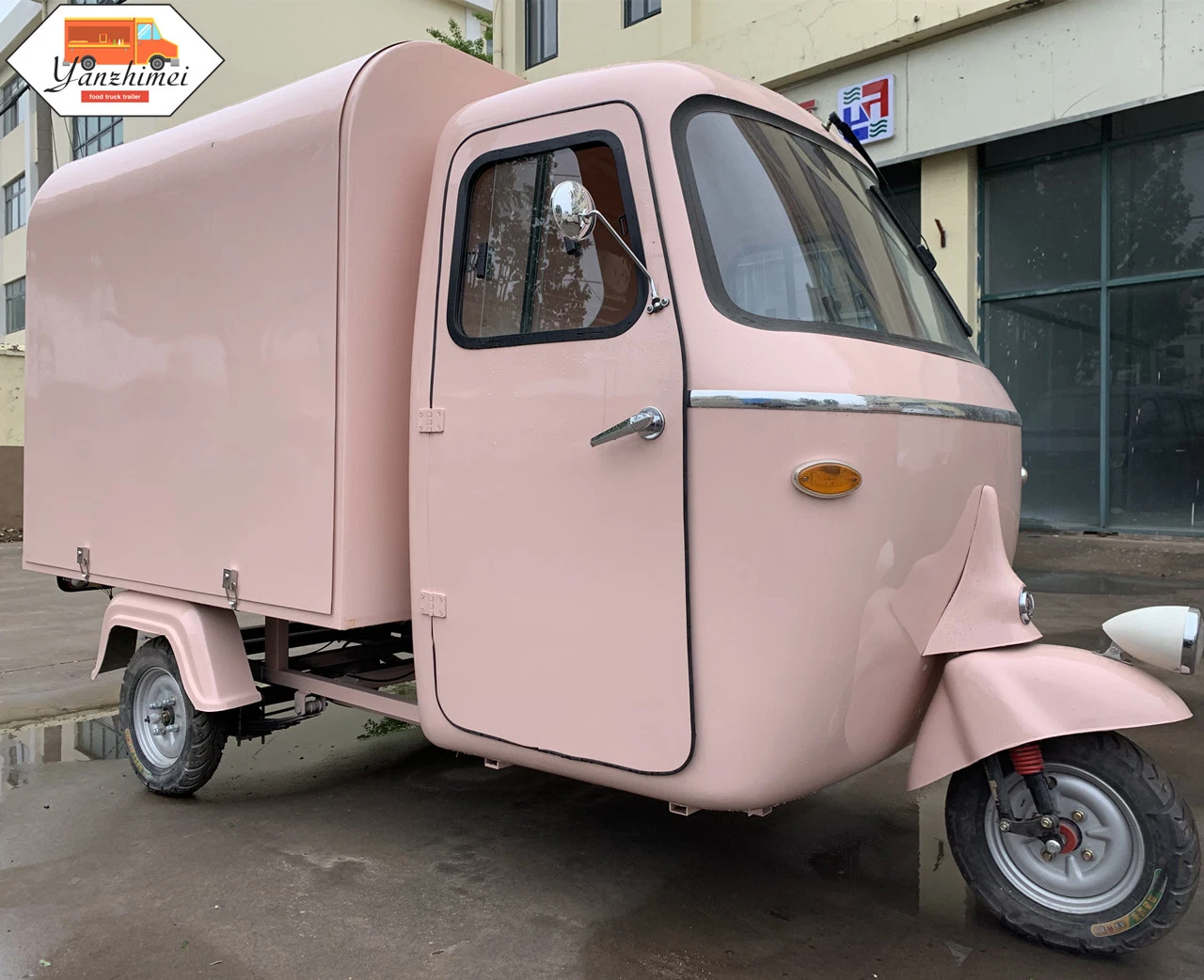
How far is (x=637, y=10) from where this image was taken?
1347 cm

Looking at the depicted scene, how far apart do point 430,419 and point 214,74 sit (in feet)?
82.6

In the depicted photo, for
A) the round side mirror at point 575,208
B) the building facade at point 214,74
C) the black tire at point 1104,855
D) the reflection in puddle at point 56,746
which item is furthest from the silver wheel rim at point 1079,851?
the building facade at point 214,74

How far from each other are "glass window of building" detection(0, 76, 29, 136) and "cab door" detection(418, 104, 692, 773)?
34.8 metres

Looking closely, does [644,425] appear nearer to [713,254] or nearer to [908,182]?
[713,254]

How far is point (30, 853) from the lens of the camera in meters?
4.08

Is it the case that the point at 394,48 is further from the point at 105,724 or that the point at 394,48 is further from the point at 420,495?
the point at 105,724

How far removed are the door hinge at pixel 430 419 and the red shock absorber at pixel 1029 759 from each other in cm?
212

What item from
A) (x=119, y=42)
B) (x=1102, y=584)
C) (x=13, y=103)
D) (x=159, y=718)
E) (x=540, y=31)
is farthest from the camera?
(x=13, y=103)

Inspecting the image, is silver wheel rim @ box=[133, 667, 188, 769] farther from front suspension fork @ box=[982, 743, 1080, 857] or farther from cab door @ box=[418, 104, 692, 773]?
front suspension fork @ box=[982, 743, 1080, 857]

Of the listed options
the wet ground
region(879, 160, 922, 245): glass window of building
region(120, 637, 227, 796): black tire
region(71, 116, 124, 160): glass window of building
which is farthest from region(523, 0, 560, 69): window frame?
region(71, 116, 124, 160): glass window of building

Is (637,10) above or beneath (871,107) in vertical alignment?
above

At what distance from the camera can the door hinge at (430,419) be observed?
358 centimetres

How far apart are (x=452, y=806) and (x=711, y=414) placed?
8.19 feet

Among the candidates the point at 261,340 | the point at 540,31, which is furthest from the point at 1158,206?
the point at 261,340
